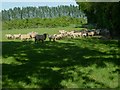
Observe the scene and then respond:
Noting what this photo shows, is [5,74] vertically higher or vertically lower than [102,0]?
lower

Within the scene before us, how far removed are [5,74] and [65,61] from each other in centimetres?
452

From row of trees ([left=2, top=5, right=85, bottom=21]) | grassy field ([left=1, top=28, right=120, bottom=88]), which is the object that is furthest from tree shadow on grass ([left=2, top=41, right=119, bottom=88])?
row of trees ([left=2, top=5, right=85, bottom=21])

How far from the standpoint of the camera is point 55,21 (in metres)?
110

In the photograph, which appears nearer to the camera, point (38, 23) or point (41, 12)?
point (38, 23)

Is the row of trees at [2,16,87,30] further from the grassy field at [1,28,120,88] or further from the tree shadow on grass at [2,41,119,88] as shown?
the grassy field at [1,28,120,88]

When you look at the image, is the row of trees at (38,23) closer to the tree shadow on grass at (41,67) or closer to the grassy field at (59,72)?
the tree shadow on grass at (41,67)

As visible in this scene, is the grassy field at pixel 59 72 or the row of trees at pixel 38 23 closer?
the grassy field at pixel 59 72

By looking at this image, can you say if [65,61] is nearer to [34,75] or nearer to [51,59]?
[51,59]

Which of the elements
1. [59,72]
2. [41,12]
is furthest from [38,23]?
[59,72]

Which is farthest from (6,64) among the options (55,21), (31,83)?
(55,21)

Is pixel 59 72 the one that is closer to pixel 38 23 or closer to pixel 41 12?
pixel 38 23

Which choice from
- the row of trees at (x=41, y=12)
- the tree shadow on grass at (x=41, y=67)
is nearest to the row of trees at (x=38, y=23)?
the row of trees at (x=41, y=12)

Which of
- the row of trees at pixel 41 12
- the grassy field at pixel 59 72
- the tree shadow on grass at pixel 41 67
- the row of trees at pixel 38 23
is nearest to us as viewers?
the grassy field at pixel 59 72

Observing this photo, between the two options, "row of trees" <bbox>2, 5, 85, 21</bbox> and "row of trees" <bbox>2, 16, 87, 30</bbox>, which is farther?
"row of trees" <bbox>2, 5, 85, 21</bbox>
